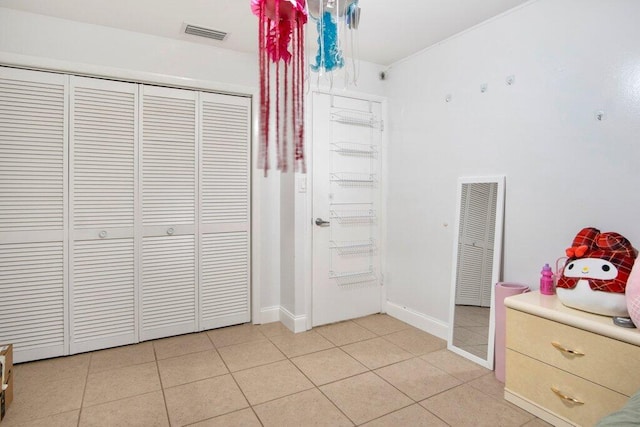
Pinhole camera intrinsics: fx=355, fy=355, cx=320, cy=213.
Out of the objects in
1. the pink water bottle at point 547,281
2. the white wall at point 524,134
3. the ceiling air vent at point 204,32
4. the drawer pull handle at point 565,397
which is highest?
the ceiling air vent at point 204,32

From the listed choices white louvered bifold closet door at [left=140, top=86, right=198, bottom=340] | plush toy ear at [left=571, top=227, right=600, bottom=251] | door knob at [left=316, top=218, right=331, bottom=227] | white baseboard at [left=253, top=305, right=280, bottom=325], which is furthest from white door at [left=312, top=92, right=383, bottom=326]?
plush toy ear at [left=571, top=227, right=600, bottom=251]

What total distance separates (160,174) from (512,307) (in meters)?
2.71

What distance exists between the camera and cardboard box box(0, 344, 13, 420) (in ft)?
6.27

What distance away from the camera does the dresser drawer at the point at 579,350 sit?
1578 mm

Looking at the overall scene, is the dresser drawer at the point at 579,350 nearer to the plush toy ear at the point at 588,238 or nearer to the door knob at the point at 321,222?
the plush toy ear at the point at 588,238

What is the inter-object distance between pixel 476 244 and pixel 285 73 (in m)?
2.03

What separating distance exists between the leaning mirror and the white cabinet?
1828 mm

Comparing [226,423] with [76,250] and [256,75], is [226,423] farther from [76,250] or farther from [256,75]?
[256,75]

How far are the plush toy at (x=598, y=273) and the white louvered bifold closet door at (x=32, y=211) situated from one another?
3.32 meters

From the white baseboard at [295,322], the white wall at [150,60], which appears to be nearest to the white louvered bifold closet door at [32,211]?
the white wall at [150,60]

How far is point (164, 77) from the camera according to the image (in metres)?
2.84

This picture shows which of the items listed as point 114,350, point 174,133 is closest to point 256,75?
point 174,133

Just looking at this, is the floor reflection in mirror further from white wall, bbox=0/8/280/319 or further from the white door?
white wall, bbox=0/8/280/319

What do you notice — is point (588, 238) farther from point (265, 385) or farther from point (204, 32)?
point (204, 32)
